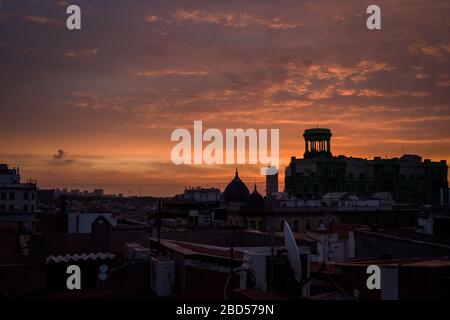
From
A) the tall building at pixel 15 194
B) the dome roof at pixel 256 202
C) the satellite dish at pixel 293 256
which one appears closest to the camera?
the satellite dish at pixel 293 256

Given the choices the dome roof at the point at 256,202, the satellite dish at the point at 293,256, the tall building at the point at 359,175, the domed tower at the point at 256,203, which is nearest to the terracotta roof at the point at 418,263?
the satellite dish at the point at 293,256

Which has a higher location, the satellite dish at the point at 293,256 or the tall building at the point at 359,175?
the tall building at the point at 359,175

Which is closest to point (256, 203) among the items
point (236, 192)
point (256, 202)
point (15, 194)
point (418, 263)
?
point (256, 202)

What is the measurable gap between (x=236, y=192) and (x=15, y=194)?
31.9m

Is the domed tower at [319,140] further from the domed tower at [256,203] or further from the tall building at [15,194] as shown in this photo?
the tall building at [15,194]

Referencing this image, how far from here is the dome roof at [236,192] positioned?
79.4m

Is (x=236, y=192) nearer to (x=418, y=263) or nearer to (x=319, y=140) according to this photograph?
(x=319, y=140)

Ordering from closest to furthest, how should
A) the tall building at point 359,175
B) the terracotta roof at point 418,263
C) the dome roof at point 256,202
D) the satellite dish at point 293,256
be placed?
the satellite dish at point 293,256
the terracotta roof at point 418,263
the dome roof at point 256,202
the tall building at point 359,175

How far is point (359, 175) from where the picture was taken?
104750 mm

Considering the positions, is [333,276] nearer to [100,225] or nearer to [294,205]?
[100,225]

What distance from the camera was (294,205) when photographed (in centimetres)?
7156

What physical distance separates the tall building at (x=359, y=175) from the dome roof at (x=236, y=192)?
18.3 metres

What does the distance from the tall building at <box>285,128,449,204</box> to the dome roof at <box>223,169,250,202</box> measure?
18250 millimetres

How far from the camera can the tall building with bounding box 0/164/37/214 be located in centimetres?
7144
